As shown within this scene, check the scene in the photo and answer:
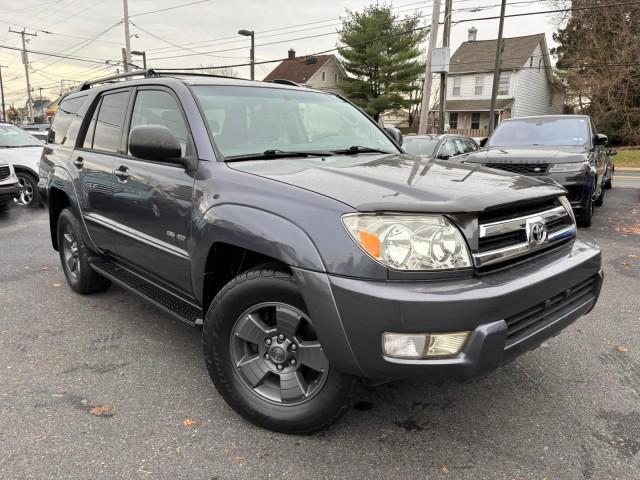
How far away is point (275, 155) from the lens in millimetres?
3057

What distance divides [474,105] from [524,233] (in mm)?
39782

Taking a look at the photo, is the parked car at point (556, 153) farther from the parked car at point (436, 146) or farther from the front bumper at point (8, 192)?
the front bumper at point (8, 192)

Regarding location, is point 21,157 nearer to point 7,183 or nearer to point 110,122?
point 7,183

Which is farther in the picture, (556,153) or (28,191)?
(28,191)

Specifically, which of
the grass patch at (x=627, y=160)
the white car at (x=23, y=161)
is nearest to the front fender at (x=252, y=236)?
the white car at (x=23, y=161)

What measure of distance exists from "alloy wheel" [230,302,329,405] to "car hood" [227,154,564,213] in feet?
2.00

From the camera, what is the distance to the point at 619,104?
2872 centimetres

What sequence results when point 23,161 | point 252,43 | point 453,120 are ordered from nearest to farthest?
point 23,161 < point 252,43 < point 453,120

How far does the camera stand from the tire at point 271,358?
2375 millimetres

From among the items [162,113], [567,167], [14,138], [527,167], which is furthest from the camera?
[14,138]

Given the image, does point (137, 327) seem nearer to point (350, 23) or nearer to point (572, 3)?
point (572, 3)

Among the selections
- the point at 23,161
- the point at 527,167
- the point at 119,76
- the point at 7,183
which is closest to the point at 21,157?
the point at 23,161

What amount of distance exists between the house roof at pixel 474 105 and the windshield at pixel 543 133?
31.1 m

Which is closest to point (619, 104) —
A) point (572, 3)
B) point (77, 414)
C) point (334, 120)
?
point (572, 3)
